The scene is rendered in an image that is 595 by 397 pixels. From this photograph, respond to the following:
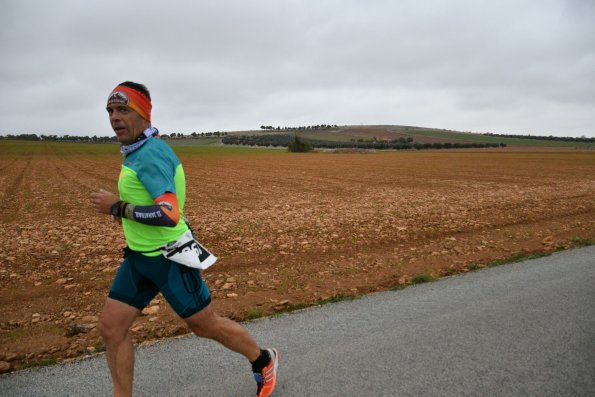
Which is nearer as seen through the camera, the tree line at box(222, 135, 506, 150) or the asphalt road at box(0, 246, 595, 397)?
the asphalt road at box(0, 246, 595, 397)

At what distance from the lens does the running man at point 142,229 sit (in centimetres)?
214

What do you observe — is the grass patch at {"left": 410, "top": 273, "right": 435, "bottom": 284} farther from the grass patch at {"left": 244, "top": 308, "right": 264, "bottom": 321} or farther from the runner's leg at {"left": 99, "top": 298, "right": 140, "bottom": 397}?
the runner's leg at {"left": 99, "top": 298, "right": 140, "bottom": 397}

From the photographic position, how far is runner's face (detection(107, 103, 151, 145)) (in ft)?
7.38

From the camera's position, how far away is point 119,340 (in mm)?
2322

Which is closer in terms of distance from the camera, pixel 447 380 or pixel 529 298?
pixel 447 380

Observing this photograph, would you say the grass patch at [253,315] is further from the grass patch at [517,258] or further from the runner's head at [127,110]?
the grass patch at [517,258]

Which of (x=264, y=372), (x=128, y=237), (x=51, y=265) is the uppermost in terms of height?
(x=128, y=237)

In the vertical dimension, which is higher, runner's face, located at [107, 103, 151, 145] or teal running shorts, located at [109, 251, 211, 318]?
runner's face, located at [107, 103, 151, 145]

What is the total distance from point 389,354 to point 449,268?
3.11 m

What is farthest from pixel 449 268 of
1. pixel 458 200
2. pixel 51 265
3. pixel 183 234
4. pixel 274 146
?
pixel 274 146

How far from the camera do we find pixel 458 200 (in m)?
13.5

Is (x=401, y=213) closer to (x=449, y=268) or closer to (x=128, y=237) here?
(x=449, y=268)

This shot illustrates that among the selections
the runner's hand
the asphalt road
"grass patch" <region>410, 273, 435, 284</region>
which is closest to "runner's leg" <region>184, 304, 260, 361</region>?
the asphalt road

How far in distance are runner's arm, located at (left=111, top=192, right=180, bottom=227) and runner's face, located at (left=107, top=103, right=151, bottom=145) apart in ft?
1.44
